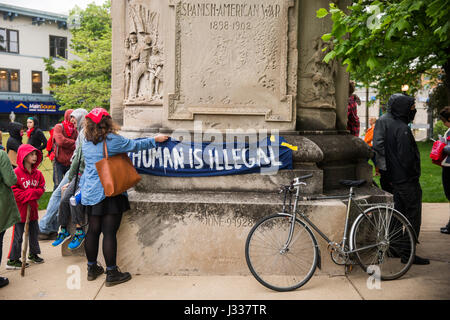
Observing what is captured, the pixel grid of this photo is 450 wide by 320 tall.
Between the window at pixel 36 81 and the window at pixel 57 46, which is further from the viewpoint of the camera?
the window at pixel 57 46

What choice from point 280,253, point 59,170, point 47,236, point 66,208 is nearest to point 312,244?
point 280,253

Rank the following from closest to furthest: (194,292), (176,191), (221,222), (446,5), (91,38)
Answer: (446,5) → (194,292) → (221,222) → (176,191) → (91,38)

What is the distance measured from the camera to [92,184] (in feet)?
16.1

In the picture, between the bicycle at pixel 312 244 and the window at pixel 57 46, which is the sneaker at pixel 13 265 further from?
the window at pixel 57 46

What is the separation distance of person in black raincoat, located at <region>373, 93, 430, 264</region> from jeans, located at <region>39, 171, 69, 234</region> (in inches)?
171

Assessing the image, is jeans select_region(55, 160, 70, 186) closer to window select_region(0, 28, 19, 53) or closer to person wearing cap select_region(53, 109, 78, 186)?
person wearing cap select_region(53, 109, 78, 186)

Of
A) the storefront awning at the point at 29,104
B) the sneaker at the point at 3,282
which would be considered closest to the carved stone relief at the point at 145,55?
the sneaker at the point at 3,282

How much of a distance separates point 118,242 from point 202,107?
200 centimetres

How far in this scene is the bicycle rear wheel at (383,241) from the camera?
5094mm

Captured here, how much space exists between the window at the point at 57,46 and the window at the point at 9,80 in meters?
3.91

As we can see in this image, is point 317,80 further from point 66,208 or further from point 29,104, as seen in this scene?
point 29,104

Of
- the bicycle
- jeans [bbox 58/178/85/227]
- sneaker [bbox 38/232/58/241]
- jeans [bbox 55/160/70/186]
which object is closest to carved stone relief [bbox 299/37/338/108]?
the bicycle

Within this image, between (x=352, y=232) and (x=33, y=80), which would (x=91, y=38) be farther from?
(x=352, y=232)

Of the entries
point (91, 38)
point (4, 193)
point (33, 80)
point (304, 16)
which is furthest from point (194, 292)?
point (33, 80)
